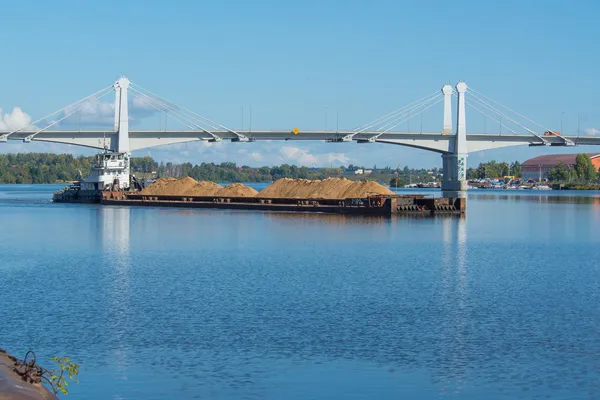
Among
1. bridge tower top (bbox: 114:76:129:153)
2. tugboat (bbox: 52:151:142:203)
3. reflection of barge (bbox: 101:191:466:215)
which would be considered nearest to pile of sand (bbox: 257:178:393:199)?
reflection of barge (bbox: 101:191:466:215)

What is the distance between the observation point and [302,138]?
119 meters

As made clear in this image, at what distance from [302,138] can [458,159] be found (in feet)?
70.7

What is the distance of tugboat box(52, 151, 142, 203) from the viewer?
93.7m

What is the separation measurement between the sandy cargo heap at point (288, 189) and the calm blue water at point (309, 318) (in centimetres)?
3871

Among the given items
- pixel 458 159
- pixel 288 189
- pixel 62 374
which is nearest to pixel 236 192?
pixel 288 189

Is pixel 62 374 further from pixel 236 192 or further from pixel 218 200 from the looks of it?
pixel 236 192

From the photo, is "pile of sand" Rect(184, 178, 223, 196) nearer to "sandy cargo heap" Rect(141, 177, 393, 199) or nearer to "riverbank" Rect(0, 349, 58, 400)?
"sandy cargo heap" Rect(141, 177, 393, 199)

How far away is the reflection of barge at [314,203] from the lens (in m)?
71.6

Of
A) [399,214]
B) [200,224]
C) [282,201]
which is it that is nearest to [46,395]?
[200,224]

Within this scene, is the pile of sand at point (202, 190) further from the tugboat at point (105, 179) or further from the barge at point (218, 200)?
the tugboat at point (105, 179)

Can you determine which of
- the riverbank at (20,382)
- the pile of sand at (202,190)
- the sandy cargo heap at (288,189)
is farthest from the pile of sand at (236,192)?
the riverbank at (20,382)

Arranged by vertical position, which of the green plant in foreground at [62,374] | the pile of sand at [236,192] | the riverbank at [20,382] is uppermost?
the pile of sand at [236,192]

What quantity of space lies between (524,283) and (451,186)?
333ft

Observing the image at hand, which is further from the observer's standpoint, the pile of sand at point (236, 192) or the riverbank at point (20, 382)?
the pile of sand at point (236, 192)
